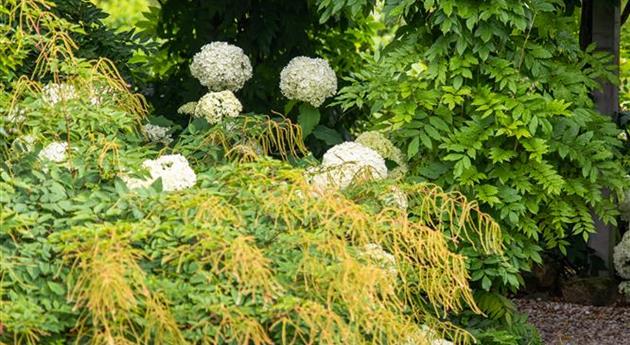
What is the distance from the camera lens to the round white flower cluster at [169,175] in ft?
12.7

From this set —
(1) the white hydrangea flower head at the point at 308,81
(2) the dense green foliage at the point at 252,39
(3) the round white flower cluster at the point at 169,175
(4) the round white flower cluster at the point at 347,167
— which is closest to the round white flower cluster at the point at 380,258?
(4) the round white flower cluster at the point at 347,167

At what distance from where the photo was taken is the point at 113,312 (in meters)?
3.00

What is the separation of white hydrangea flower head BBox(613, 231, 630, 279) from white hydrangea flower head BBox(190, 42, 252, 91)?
2495mm

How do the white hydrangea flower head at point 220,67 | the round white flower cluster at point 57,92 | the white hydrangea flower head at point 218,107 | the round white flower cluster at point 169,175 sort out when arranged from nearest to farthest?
the round white flower cluster at point 169,175 < the round white flower cluster at point 57,92 < the white hydrangea flower head at point 218,107 < the white hydrangea flower head at point 220,67

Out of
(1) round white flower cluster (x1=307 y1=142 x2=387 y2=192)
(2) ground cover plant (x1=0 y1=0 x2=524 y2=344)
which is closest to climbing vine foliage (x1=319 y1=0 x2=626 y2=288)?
(1) round white flower cluster (x1=307 y1=142 x2=387 y2=192)

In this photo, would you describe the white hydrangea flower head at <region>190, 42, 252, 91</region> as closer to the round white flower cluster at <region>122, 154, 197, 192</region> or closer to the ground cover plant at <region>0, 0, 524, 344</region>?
the ground cover plant at <region>0, 0, 524, 344</region>

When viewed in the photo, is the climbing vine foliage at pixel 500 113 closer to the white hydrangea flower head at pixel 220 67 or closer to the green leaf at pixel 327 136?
the green leaf at pixel 327 136

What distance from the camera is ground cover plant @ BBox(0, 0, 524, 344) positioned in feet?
10.5

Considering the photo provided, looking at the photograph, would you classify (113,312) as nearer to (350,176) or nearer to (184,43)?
(350,176)

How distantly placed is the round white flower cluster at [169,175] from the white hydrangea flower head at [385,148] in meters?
1.10

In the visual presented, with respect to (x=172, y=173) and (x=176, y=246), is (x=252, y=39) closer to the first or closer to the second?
(x=172, y=173)

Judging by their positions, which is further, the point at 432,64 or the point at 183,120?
the point at 183,120

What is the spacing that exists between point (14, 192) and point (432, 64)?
2029 millimetres

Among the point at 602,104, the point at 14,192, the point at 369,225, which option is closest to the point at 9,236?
the point at 14,192
